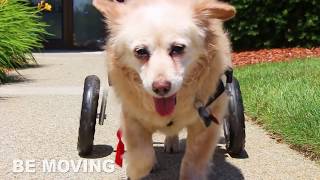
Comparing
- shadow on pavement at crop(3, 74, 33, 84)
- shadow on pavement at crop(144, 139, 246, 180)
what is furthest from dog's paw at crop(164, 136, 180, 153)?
shadow on pavement at crop(3, 74, 33, 84)

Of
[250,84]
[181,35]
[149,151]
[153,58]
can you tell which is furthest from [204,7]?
[250,84]

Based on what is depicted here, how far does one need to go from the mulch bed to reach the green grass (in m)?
2.61

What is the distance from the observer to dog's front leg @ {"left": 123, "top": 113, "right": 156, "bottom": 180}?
144 inches

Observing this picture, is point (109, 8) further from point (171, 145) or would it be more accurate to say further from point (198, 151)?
point (171, 145)

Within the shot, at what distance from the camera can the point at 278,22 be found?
13.0 meters

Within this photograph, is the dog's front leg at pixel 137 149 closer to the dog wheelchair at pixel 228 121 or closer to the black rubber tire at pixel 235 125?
the dog wheelchair at pixel 228 121

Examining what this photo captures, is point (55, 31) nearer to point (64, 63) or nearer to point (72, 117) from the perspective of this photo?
point (64, 63)

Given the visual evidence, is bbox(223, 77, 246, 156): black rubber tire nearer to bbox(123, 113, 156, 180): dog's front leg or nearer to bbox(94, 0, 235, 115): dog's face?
bbox(123, 113, 156, 180): dog's front leg

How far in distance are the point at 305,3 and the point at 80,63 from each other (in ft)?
18.1

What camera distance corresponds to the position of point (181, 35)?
329 centimetres

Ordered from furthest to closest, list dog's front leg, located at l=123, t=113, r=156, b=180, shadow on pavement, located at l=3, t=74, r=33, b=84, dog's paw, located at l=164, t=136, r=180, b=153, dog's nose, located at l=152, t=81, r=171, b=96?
shadow on pavement, located at l=3, t=74, r=33, b=84, dog's paw, located at l=164, t=136, r=180, b=153, dog's front leg, located at l=123, t=113, r=156, b=180, dog's nose, located at l=152, t=81, r=171, b=96

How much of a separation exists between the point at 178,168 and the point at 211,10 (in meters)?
1.44

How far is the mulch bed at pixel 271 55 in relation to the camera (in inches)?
468

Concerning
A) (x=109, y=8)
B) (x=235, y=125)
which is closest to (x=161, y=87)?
(x=109, y=8)
